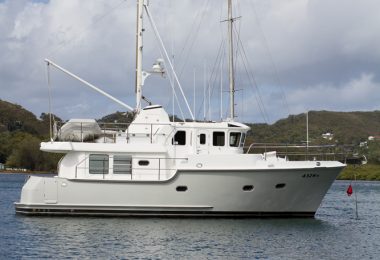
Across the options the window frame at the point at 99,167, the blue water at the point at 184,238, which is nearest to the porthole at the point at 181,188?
the blue water at the point at 184,238

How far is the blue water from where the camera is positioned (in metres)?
20.7

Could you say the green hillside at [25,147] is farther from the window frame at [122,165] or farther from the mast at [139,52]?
the window frame at [122,165]

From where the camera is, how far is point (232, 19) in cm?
2872

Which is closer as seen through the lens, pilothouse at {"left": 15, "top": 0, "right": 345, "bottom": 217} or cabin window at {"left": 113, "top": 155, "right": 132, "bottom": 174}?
pilothouse at {"left": 15, "top": 0, "right": 345, "bottom": 217}

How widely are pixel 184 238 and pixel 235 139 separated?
240 inches

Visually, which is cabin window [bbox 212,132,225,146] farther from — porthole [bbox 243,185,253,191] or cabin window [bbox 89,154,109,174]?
cabin window [bbox 89,154,109,174]

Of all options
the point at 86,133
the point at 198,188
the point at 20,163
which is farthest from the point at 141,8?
the point at 20,163

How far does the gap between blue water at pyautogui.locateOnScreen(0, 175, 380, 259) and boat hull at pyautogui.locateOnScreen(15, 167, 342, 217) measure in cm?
39

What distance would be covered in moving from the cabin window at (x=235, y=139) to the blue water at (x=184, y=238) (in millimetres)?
3106

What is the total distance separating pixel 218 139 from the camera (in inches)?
1089

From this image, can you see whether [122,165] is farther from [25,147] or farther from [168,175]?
[25,147]

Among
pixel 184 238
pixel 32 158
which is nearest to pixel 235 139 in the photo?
pixel 184 238

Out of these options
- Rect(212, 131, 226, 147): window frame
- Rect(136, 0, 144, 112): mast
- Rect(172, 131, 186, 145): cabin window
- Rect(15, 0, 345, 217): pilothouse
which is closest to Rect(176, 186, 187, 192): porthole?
Rect(15, 0, 345, 217): pilothouse

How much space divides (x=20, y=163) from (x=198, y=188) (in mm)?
80980
